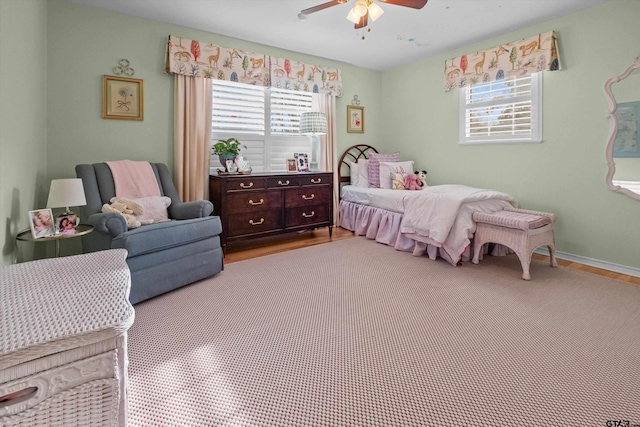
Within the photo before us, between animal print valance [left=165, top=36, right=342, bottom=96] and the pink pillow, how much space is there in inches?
42.4

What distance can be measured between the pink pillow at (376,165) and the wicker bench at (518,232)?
178 centimetres

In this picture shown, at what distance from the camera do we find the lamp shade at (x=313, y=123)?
180 inches

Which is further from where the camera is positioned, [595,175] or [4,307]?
[595,175]

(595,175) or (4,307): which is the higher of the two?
(595,175)

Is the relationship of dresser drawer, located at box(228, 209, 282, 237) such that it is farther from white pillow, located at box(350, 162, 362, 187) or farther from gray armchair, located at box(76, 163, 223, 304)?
white pillow, located at box(350, 162, 362, 187)

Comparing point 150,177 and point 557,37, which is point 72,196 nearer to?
point 150,177

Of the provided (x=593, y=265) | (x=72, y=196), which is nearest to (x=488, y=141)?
(x=593, y=265)

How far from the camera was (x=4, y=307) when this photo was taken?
101cm

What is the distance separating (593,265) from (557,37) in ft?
7.74

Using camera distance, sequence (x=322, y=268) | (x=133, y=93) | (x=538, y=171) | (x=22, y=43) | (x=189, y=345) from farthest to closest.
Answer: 1. (x=538, y=171)
2. (x=133, y=93)
3. (x=322, y=268)
4. (x=22, y=43)
5. (x=189, y=345)

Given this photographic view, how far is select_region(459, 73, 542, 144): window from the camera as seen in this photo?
385 centimetres

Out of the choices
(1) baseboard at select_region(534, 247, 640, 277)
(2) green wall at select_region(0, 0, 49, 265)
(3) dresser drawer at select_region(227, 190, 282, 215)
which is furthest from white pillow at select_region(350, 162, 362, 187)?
(2) green wall at select_region(0, 0, 49, 265)

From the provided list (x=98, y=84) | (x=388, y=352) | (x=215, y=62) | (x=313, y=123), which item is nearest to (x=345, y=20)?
(x=313, y=123)

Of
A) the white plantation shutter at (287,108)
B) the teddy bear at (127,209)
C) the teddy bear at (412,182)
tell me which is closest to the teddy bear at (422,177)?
the teddy bear at (412,182)
